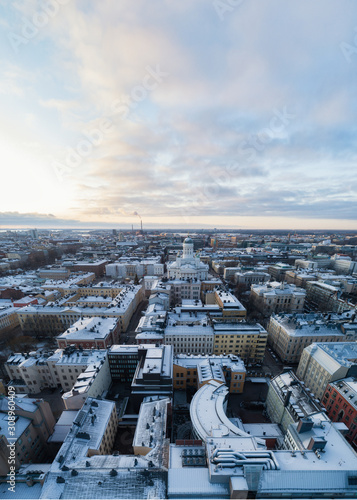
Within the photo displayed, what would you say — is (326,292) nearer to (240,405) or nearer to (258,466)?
(240,405)

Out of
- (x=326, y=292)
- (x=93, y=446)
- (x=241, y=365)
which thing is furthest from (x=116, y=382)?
(x=326, y=292)

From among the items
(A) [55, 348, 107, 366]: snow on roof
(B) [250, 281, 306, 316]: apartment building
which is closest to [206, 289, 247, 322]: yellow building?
(B) [250, 281, 306, 316]: apartment building

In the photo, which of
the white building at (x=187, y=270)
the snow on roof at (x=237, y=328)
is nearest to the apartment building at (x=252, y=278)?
the white building at (x=187, y=270)

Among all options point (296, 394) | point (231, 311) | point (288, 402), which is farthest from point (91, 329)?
point (296, 394)

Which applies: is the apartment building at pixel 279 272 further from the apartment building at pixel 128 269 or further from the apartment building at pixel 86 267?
the apartment building at pixel 86 267

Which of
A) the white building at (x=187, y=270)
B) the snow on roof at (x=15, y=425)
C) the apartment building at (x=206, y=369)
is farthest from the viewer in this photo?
the white building at (x=187, y=270)

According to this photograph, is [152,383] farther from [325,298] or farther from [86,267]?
[86,267]
